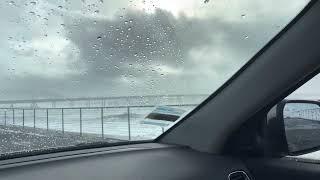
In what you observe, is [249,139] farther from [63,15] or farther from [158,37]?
[63,15]

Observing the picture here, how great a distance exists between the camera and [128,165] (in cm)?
304

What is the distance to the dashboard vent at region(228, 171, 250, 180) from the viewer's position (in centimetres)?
353

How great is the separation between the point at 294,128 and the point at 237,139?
1.36ft

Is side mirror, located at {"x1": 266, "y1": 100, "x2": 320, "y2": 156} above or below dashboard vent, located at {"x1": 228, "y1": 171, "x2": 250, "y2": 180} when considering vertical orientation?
above

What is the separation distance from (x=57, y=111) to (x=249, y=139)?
1467mm

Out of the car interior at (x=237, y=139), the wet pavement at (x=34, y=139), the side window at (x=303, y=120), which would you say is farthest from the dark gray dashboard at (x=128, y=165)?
the side window at (x=303, y=120)

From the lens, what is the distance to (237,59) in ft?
11.5

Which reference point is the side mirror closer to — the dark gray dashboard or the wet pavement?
the dark gray dashboard

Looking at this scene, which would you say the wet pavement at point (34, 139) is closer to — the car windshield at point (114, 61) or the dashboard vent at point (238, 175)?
the car windshield at point (114, 61)

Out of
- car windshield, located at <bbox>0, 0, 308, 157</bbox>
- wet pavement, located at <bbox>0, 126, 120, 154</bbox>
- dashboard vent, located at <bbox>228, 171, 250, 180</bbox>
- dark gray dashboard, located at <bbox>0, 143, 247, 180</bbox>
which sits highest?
car windshield, located at <bbox>0, 0, 308, 157</bbox>

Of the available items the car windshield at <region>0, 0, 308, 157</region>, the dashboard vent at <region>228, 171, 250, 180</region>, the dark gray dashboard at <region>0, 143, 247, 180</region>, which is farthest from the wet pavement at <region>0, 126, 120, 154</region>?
the dashboard vent at <region>228, 171, 250, 180</region>

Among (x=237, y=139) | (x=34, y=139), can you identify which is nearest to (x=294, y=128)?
(x=237, y=139)

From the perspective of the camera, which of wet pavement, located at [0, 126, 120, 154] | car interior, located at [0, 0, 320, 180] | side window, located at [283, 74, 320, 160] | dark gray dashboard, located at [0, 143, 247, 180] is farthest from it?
side window, located at [283, 74, 320, 160]

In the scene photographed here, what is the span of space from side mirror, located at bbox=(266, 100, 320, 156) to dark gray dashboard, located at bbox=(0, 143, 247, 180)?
1.05 ft
